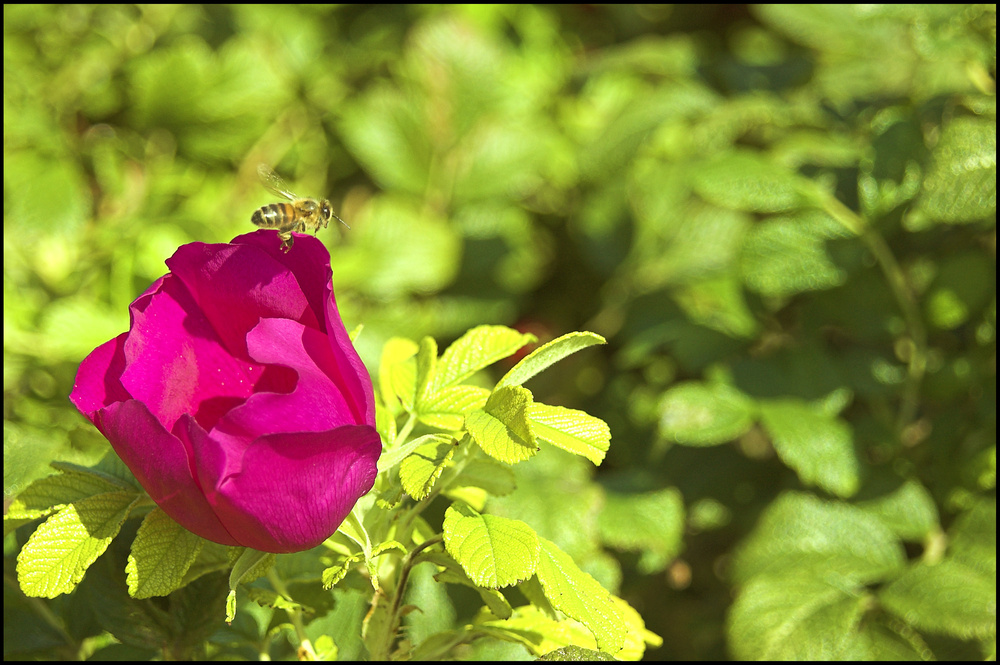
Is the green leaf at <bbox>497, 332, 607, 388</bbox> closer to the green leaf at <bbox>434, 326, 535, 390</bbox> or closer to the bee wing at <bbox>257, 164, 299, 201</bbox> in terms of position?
the green leaf at <bbox>434, 326, 535, 390</bbox>

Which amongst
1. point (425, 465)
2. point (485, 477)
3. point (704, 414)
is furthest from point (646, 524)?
point (425, 465)

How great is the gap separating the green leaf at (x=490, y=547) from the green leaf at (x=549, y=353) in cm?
10

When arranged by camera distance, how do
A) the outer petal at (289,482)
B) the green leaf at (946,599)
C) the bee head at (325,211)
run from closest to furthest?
the outer petal at (289,482) → the bee head at (325,211) → the green leaf at (946,599)

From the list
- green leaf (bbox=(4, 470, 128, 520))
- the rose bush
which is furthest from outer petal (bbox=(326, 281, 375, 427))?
green leaf (bbox=(4, 470, 128, 520))

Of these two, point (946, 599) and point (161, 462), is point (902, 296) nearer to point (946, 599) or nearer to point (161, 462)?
point (946, 599)

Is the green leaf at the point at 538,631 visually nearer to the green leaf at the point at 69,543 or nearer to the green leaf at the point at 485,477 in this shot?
the green leaf at the point at 485,477

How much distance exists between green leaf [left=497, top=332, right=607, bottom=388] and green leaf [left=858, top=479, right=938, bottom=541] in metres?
0.75

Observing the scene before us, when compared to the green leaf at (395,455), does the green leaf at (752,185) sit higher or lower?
higher

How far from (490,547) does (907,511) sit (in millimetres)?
805

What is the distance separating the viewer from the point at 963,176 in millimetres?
988

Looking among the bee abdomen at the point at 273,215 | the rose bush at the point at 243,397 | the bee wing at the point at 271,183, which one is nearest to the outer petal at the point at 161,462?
the rose bush at the point at 243,397

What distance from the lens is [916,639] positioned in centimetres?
104

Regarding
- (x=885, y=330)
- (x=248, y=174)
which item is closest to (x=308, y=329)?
(x=885, y=330)

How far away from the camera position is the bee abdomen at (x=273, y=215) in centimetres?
68
